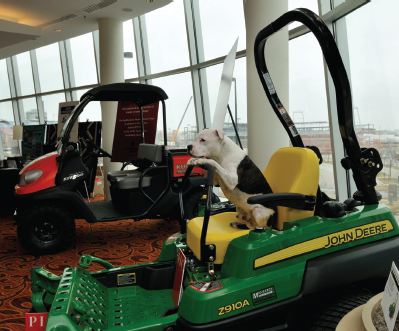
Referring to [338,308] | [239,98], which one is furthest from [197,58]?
[338,308]

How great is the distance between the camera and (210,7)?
6.58 meters

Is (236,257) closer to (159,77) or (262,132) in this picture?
(262,132)

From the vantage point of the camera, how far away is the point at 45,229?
3.86 m

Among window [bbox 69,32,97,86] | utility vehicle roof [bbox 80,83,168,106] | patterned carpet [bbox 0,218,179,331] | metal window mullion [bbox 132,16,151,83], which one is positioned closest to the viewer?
patterned carpet [bbox 0,218,179,331]

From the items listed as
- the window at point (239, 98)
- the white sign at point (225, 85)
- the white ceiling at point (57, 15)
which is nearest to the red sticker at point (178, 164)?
the window at point (239, 98)

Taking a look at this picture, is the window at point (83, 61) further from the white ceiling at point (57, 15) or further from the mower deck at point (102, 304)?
the mower deck at point (102, 304)

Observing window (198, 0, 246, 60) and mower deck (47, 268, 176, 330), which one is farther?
window (198, 0, 246, 60)

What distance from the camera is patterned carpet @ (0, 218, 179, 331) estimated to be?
2781 millimetres

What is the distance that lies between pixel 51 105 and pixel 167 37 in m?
5.20

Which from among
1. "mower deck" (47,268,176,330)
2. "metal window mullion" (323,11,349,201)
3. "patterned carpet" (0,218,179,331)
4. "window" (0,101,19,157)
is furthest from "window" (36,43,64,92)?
"mower deck" (47,268,176,330)

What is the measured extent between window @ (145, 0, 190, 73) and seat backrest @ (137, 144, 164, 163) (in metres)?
3.00

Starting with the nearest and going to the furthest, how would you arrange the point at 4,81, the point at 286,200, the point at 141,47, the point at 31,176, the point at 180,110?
the point at 286,200 < the point at 31,176 < the point at 180,110 < the point at 141,47 < the point at 4,81

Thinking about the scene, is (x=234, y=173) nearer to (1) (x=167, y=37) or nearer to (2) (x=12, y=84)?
(1) (x=167, y=37)

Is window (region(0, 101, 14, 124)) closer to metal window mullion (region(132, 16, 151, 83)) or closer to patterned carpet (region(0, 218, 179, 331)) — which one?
metal window mullion (region(132, 16, 151, 83))
